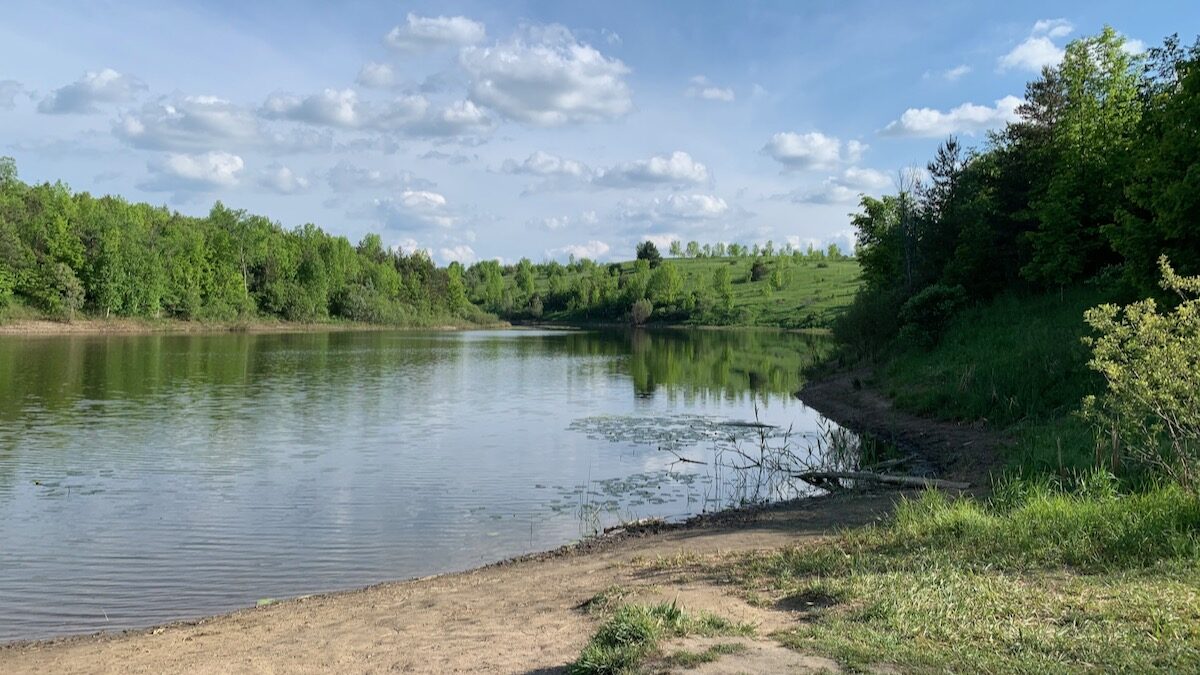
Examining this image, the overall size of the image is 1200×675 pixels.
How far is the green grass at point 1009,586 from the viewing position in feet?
19.4

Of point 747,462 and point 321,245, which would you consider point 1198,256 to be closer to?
point 747,462

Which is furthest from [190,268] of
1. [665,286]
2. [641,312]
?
[665,286]

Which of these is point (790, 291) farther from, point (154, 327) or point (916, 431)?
point (916, 431)

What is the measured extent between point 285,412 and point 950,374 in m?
23.6

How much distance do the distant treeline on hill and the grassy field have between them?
236 feet

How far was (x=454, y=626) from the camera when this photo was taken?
8.29m

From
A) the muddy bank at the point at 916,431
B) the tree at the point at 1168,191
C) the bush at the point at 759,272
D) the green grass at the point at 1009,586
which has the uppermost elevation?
the bush at the point at 759,272

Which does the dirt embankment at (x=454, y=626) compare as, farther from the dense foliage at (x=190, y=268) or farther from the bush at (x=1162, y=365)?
the dense foliage at (x=190, y=268)

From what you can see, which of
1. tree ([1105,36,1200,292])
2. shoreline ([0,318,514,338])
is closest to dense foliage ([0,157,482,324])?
shoreline ([0,318,514,338])

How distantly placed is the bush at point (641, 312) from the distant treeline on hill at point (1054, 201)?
337ft

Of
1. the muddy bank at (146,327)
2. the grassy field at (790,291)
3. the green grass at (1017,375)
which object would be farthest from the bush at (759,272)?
the green grass at (1017,375)

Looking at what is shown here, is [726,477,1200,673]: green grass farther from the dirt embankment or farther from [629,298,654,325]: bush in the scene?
[629,298,654,325]: bush

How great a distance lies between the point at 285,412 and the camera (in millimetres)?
28719

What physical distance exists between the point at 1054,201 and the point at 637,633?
110 feet
